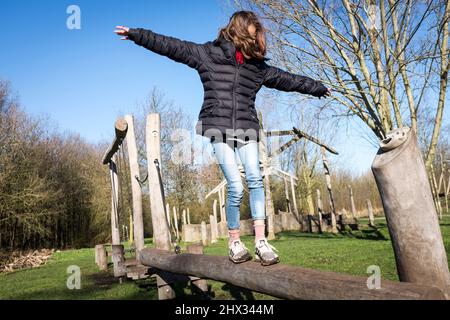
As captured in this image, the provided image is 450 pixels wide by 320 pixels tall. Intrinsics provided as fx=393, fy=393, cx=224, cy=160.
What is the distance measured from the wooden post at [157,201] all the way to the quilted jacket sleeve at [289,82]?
2.15 metres

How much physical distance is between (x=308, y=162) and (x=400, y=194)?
2317 cm

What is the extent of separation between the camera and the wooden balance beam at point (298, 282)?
163 cm

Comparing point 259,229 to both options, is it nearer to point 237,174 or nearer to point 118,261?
point 237,174

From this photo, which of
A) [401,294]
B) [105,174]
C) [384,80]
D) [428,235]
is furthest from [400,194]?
[105,174]

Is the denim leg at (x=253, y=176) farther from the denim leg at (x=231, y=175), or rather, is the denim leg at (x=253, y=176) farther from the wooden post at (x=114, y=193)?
the wooden post at (x=114, y=193)

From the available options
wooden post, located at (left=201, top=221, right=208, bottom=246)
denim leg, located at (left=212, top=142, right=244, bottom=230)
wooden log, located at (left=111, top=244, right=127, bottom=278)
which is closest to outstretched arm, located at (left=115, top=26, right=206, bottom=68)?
denim leg, located at (left=212, top=142, right=244, bottom=230)

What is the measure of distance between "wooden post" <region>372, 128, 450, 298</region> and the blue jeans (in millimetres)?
1208

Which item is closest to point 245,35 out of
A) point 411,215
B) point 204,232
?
point 411,215

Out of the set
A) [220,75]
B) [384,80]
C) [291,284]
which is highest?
[384,80]

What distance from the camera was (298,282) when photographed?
210 cm

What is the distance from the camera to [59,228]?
23.6 m

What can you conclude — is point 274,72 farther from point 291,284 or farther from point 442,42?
point 442,42

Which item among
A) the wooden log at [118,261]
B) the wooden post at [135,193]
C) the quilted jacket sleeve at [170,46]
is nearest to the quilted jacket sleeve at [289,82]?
the quilted jacket sleeve at [170,46]

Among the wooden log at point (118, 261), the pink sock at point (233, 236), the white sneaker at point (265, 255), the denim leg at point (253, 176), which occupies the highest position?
the denim leg at point (253, 176)
